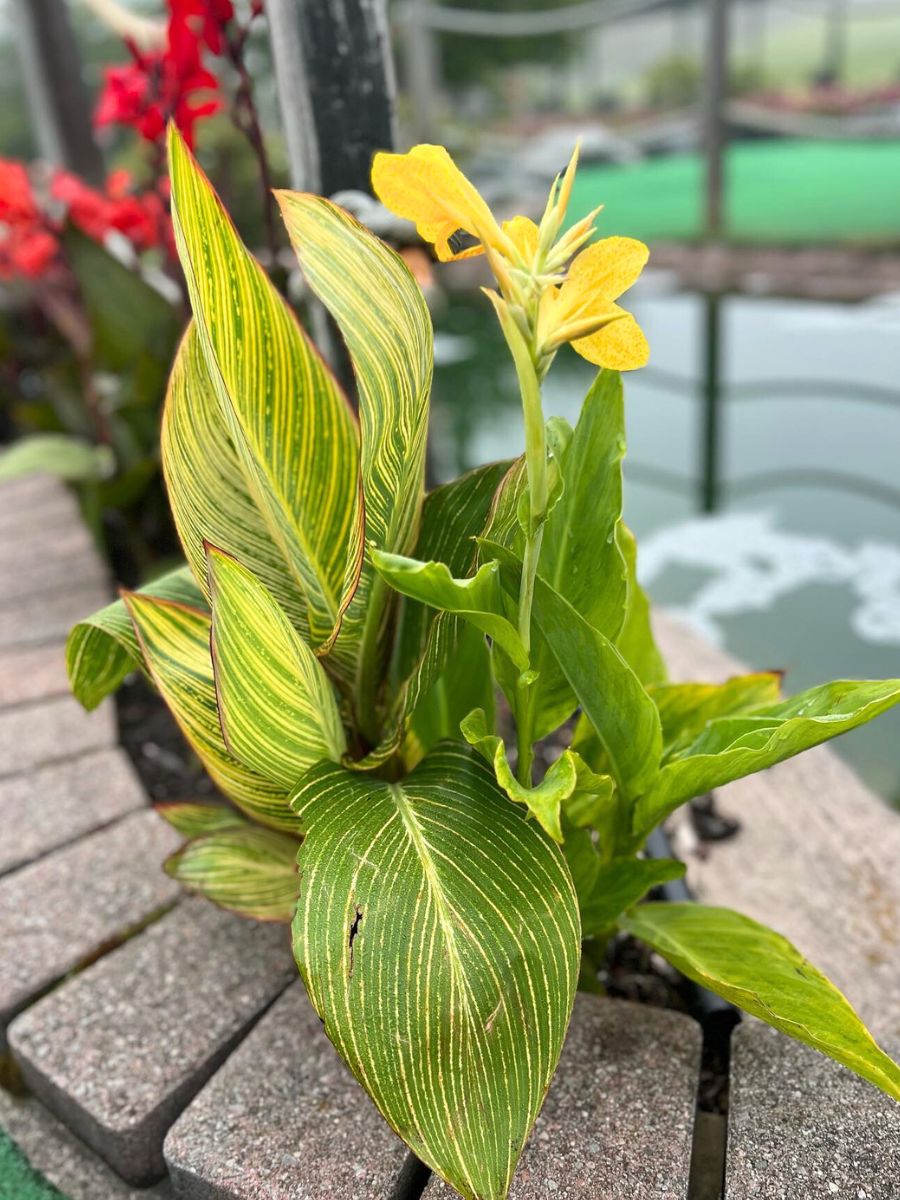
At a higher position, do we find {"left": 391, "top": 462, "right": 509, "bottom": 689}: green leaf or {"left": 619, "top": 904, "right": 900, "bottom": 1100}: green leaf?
{"left": 391, "top": 462, "right": 509, "bottom": 689}: green leaf

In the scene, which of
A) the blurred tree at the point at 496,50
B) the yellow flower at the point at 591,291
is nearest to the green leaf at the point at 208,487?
the yellow flower at the point at 591,291

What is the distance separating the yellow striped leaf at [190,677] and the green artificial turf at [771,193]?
14.1 feet

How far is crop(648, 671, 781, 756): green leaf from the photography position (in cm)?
85

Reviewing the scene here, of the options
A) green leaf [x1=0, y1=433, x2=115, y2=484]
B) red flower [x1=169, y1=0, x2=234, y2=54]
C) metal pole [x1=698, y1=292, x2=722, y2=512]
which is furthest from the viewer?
metal pole [x1=698, y1=292, x2=722, y2=512]

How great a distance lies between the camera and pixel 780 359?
3447 millimetres

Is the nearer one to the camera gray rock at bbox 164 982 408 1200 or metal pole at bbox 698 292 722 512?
gray rock at bbox 164 982 408 1200

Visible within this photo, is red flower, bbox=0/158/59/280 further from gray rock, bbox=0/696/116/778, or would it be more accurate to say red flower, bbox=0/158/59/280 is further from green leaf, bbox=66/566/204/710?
green leaf, bbox=66/566/204/710

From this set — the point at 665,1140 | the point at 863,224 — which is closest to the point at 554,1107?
the point at 665,1140

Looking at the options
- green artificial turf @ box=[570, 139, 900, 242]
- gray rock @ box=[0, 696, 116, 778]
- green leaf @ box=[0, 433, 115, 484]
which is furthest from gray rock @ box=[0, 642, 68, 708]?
green artificial turf @ box=[570, 139, 900, 242]

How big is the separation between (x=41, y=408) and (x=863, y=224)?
13.5 feet

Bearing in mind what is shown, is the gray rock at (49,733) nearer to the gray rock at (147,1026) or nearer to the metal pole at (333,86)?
the gray rock at (147,1026)

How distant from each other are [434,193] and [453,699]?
1.47ft

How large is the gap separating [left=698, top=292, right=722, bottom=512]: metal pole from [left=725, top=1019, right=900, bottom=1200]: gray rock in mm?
1874

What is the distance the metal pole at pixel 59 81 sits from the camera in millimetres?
2715
